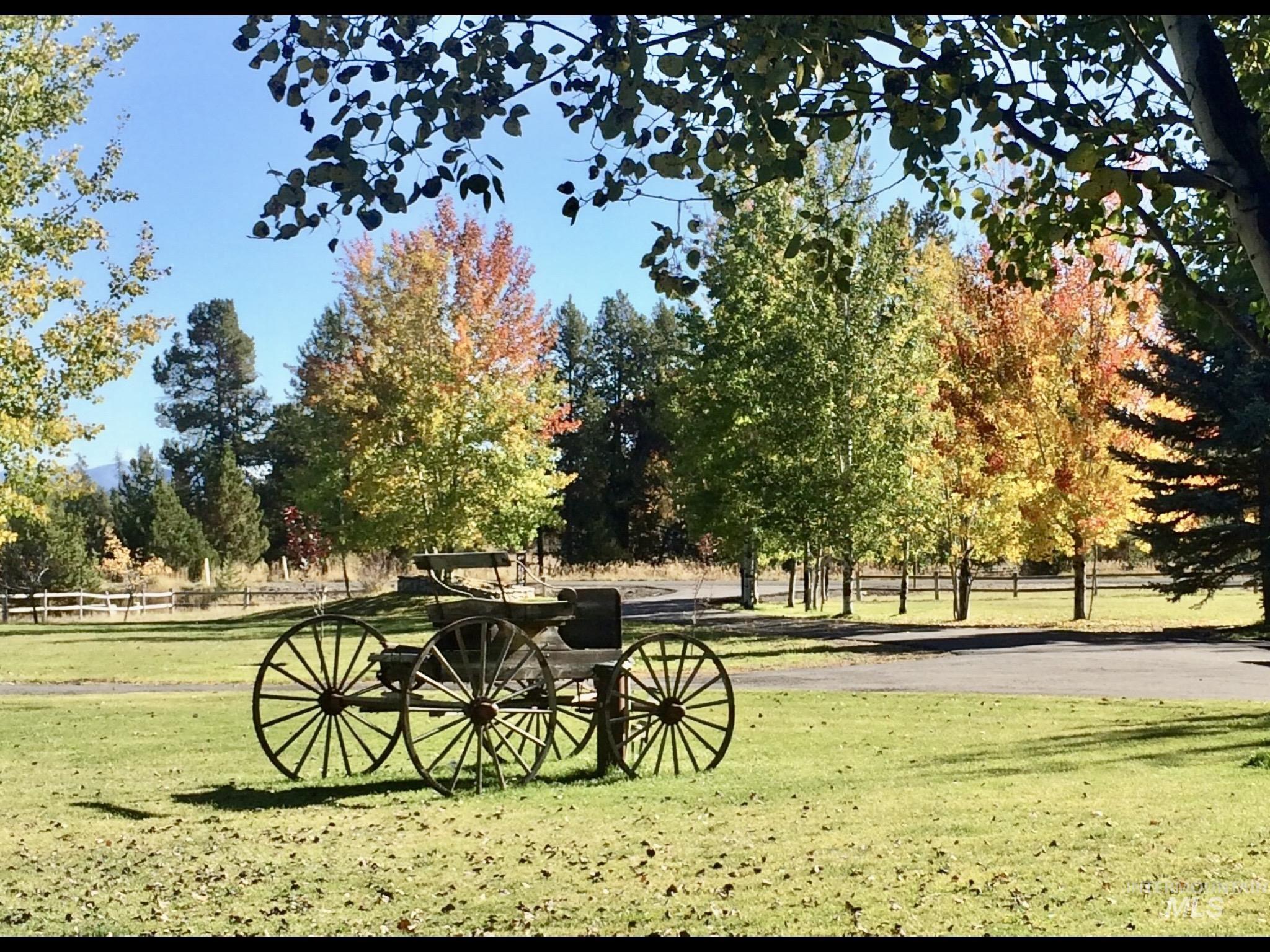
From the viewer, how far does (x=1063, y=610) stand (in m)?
36.7

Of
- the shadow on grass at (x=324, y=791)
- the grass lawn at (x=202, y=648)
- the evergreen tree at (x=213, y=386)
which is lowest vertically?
the grass lawn at (x=202, y=648)

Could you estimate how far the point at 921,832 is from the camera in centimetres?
805

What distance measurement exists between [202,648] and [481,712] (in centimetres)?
1946

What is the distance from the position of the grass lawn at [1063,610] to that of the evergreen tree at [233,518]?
2605 cm

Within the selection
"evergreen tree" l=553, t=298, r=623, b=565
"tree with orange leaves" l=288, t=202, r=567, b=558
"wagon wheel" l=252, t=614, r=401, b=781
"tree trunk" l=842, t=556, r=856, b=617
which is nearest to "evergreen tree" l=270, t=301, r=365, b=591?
"tree with orange leaves" l=288, t=202, r=567, b=558

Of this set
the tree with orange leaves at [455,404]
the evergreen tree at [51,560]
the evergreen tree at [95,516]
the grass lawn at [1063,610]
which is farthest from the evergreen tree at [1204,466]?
the evergreen tree at [95,516]

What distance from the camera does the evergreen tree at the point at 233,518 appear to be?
5591cm

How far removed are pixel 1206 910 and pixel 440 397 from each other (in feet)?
90.6

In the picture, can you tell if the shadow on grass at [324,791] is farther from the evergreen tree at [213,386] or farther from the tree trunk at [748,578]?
the evergreen tree at [213,386]

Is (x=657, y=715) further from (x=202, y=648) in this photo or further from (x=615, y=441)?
(x=615, y=441)

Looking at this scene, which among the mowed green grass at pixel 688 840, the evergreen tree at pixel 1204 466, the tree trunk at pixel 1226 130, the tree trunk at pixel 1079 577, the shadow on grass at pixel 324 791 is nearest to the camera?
the tree trunk at pixel 1226 130

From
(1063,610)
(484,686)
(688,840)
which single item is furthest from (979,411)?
(688,840)

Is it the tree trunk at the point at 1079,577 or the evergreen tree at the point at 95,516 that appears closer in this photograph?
the tree trunk at the point at 1079,577

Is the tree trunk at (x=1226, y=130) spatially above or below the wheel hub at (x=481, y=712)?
above
